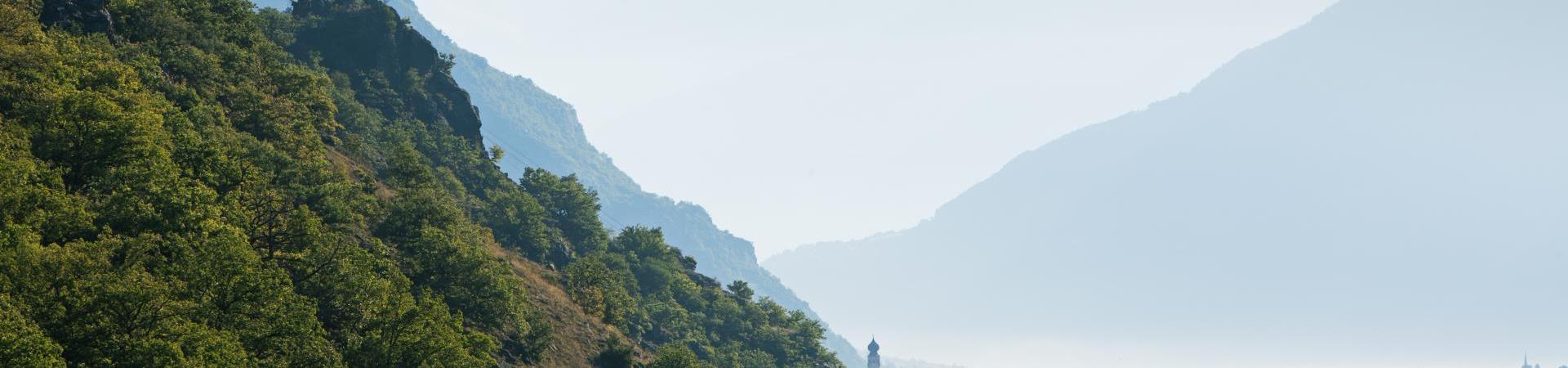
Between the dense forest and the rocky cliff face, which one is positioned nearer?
the dense forest

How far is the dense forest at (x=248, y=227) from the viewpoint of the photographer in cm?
5056

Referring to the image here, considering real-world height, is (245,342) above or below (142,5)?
below

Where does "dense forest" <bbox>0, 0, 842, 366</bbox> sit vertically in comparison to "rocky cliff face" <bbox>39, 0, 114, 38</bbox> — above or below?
below

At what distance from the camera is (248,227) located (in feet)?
224

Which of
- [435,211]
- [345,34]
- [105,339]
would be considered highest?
[345,34]

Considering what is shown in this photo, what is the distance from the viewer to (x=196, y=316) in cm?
5397

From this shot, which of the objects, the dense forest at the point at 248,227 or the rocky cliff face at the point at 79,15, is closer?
the dense forest at the point at 248,227

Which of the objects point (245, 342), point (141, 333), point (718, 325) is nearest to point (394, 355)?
point (245, 342)

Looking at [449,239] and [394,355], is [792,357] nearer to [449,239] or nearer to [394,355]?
[449,239]

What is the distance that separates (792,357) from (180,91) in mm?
95016

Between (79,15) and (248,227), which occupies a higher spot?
(79,15)

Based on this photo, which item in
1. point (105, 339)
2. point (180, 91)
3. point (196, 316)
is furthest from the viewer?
point (180, 91)

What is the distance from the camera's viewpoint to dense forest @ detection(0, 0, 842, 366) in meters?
50.6

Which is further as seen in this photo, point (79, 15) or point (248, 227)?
point (79, 15)
